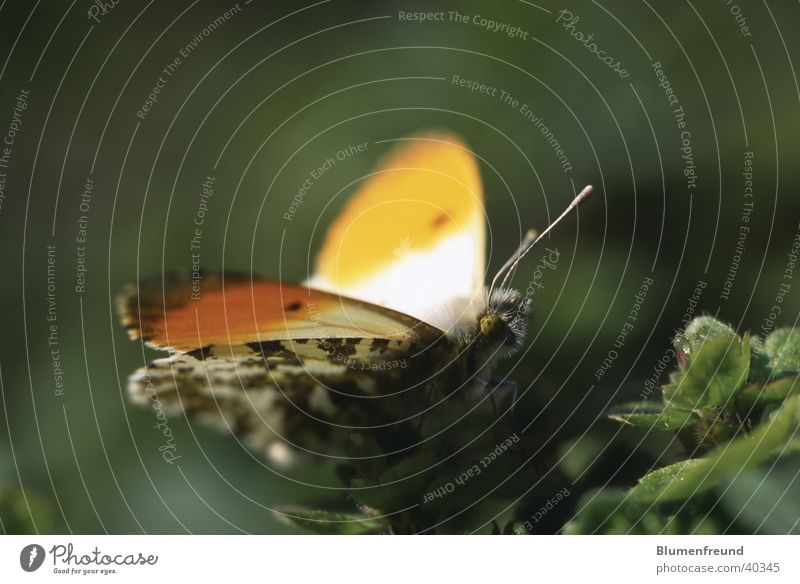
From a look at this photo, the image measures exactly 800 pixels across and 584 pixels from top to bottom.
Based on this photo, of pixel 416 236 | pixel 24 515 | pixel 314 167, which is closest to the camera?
pixel 24 515

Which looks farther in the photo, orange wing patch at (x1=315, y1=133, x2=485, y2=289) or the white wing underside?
orange wing patch at (x1=315, y1=133, x2=485, y2=289)

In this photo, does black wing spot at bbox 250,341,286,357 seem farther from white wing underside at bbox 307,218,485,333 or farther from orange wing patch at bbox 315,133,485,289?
orange wing patch at bbox 315,133,485,289

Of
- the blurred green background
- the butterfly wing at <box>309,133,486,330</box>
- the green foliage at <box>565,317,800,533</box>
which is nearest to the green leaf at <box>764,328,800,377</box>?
the green foliage at <box>565,317,800,533</box>

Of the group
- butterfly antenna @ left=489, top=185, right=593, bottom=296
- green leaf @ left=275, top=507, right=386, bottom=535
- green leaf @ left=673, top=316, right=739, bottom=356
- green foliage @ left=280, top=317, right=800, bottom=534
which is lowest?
green leaf @ left=275, top=507, right=386, bottom=535

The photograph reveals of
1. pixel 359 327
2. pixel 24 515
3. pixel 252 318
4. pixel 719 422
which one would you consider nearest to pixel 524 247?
pixel 359 327

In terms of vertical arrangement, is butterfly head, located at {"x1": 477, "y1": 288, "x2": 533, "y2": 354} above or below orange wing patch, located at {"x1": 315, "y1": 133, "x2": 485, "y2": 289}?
below

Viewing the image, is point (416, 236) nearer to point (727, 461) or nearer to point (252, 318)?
point (252, 318)

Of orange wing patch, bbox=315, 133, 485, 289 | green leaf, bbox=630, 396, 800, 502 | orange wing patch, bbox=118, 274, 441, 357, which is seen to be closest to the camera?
green leaf, bbox=630, 396, 800, 502
